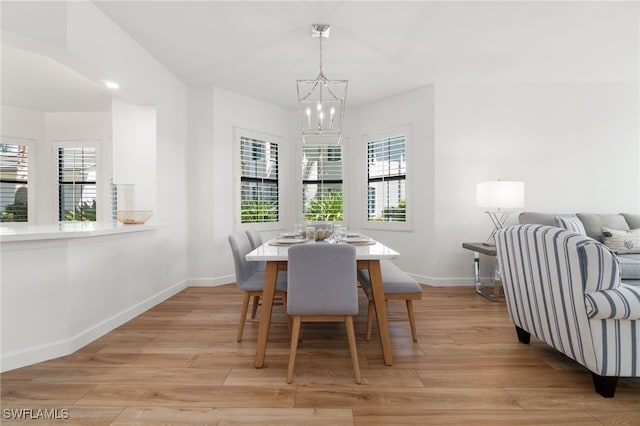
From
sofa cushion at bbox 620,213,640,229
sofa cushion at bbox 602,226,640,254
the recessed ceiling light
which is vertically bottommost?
sofa cushion at bbox 602,226,640,254

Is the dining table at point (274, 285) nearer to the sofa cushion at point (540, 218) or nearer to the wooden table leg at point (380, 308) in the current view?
the wooden table leg at point (380, 308)

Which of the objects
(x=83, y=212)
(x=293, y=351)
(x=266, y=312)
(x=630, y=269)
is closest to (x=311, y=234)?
(x=266, y=312)

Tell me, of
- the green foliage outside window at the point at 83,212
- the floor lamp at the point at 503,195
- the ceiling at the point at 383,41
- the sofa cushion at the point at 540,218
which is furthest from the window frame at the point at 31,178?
the sofa cushion at the point at 540,218

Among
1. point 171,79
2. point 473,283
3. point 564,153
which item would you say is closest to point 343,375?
point 473,283

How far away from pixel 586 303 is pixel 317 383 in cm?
154

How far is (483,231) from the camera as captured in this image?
403 cm

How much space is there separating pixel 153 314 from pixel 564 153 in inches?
207

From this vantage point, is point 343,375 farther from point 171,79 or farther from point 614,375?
point 171,79

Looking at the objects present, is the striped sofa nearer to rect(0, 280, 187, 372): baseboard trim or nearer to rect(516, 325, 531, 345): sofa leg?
rect(516, 325, 531, 345): sofa leg

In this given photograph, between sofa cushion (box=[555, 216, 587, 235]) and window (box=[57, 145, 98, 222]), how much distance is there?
662 cm

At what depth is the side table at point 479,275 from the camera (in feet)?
11.3

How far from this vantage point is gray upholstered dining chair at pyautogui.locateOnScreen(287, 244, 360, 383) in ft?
5.86

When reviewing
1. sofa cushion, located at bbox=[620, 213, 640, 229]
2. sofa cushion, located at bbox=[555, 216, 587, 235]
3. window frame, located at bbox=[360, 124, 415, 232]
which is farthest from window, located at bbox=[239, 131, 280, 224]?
sofa cushion, located at bbox=[620, 213, 640, 229]

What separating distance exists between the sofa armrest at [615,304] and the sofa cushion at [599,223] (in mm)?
2276
